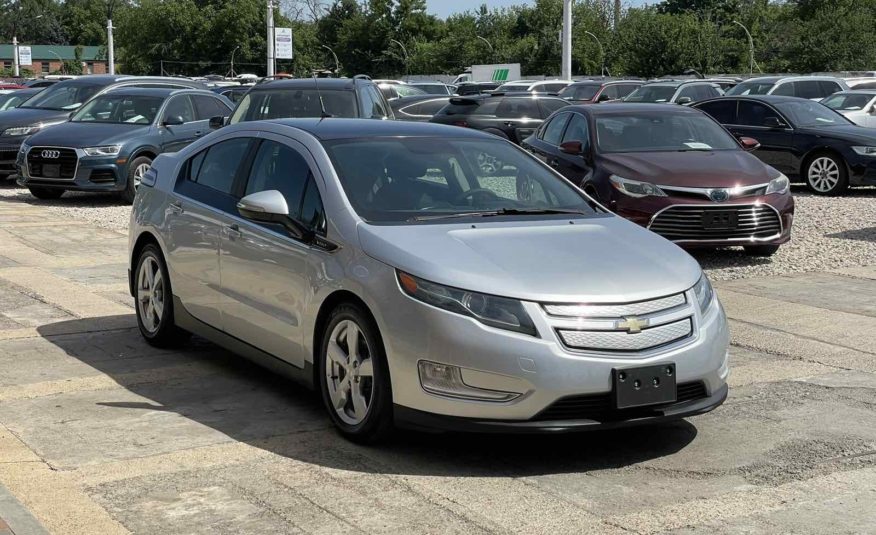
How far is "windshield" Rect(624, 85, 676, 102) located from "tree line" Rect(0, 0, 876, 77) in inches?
1657

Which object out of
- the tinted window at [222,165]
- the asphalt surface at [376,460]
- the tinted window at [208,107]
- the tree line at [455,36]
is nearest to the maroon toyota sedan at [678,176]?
the asphalt surface at [376,460]

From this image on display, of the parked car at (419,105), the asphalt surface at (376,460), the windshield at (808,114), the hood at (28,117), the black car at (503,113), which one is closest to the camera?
the asphalt surface at (376,460)

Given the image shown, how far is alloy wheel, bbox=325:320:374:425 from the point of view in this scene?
19.3 ft

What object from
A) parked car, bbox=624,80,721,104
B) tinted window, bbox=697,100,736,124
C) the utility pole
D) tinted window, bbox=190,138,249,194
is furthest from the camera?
the utility pole

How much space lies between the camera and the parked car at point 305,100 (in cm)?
1409

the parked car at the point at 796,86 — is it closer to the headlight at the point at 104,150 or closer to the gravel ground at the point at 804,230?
the gravel ground at the point at 804,230

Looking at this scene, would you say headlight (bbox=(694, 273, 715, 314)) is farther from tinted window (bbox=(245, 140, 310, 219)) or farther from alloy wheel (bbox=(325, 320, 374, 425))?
tinted window (bbox=(245, 140, 310, 219))

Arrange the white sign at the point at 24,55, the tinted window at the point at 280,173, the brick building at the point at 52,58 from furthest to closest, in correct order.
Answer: the brick building at the point at 52,58
the white sign at the point at 24,55
the tinted window at the point at 280,173

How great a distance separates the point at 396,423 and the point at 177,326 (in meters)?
2.75

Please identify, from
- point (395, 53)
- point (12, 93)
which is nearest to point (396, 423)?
point (12, 93)

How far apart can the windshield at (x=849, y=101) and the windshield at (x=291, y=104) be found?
1446 cm

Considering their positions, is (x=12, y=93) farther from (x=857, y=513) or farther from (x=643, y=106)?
(x=857, y=513)

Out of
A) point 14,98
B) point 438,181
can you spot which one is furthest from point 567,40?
point 438,181

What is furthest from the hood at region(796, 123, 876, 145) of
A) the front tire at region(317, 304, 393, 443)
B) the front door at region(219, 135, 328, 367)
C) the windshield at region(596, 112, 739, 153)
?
the front tire at region(317, 304, 393, 443)
